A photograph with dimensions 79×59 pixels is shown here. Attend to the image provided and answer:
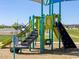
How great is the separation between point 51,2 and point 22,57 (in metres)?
6.25

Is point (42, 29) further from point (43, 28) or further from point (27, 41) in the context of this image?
point (27, 41)

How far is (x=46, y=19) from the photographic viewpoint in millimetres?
21156

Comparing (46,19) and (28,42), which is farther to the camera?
(46,19)

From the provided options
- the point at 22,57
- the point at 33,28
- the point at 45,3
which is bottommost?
the point at 22,57

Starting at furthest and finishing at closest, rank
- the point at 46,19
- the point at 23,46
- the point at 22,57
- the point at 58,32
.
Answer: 1. the point at 58,32
2. the point at 46,19
3. the point at 23,46
4. the point at 22,57

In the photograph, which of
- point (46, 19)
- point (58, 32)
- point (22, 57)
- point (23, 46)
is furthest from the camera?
point (58, 32)

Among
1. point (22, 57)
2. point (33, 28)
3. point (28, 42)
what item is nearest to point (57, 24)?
point (33, 28)

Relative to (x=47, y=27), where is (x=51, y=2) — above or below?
above

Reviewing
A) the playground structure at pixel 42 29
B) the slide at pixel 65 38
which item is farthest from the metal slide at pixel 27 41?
the slide at pixel 65 38

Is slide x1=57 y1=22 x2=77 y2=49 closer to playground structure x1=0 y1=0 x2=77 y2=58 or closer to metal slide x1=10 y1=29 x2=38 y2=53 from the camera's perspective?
playground structure x1=0 y1=0 x2=77 y2=58

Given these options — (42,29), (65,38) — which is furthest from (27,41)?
(65,38)

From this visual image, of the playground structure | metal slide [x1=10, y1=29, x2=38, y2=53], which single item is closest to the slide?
the playground structure

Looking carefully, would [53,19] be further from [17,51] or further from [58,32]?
[17,51]

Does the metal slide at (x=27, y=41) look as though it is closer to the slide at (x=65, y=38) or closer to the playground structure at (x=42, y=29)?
the playground structure at (x=42, y=29)
